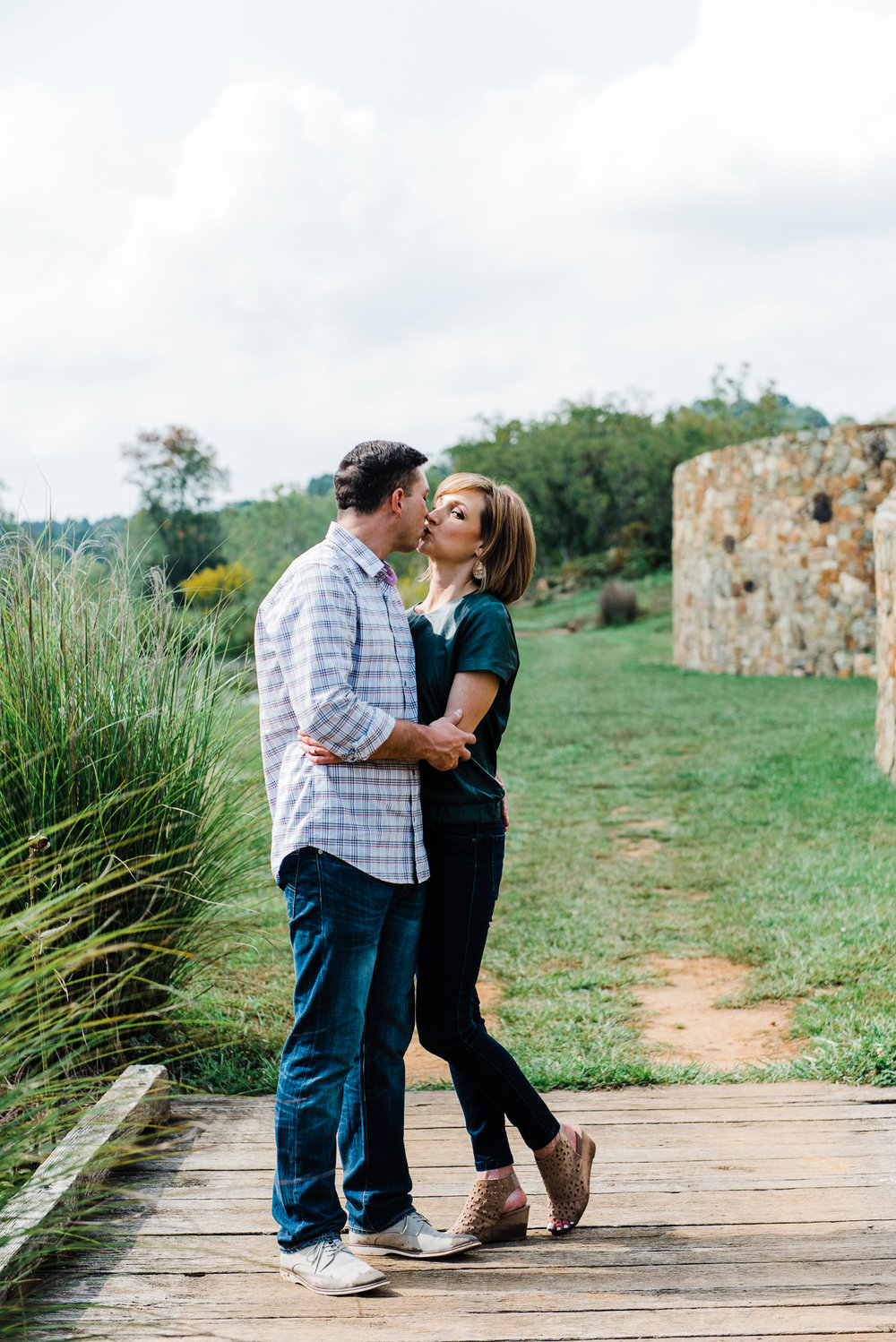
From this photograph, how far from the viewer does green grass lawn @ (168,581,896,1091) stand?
12.4 ft

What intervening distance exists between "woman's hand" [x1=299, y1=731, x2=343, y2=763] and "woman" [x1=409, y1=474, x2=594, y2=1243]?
262 millimetres

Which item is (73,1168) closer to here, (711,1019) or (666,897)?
(711,1019)

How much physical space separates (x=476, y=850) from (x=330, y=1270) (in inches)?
34.1

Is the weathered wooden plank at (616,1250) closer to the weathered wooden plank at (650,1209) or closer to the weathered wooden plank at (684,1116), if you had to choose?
the weathered wooden plank at (650,1209)

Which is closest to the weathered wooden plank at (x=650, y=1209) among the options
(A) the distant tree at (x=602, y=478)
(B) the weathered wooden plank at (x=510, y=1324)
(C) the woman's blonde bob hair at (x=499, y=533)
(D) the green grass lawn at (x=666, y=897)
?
(B) the weathered wooden plank at (x=510, y=1324)

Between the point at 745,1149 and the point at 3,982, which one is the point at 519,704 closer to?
the point at 745,1149

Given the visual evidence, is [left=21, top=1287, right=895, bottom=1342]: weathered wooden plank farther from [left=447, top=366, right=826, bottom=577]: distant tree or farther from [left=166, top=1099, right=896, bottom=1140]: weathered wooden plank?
[left=447, top=366, right=826, bottom=577]: distant tree

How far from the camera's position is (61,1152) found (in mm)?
2561

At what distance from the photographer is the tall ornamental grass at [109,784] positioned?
314 centimetres

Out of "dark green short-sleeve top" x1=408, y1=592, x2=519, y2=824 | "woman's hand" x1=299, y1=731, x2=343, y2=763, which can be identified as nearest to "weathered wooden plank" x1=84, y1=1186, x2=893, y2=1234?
"dark green short-sleeve top" x1=408, y1=592, x2=519, y2=824

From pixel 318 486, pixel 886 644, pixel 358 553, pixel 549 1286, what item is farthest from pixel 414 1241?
pixel 318 486

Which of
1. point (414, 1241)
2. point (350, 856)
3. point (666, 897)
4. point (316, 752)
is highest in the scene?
point (316, 752)

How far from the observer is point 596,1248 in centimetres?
249

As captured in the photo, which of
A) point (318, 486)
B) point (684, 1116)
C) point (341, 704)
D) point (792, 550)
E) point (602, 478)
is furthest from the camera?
point (318, 486)
